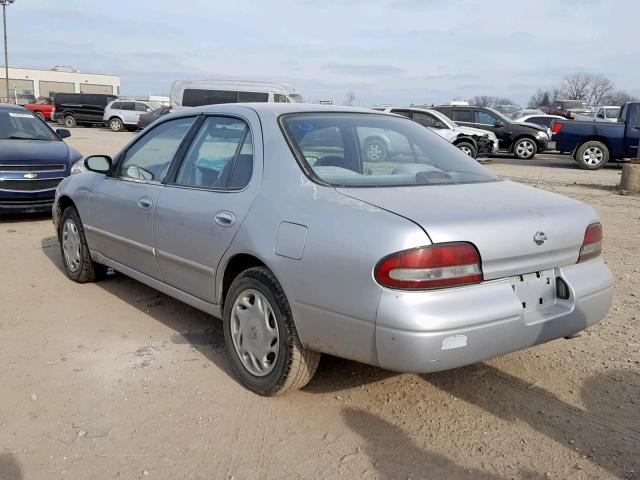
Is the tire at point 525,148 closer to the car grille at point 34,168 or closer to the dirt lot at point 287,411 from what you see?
the car grille at point 34,168

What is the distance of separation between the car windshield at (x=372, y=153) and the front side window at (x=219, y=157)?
12.0 inches

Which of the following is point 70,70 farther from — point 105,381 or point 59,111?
point 105,381

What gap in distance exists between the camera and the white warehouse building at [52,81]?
3071 inches

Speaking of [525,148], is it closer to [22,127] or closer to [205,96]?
[205,96]

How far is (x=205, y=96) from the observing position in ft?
63.0

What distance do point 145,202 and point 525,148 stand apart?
16.9 meters

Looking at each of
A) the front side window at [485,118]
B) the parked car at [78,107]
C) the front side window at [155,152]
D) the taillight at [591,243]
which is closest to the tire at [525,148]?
the front side window at [485,118]

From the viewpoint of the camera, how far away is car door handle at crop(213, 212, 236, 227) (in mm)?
3396

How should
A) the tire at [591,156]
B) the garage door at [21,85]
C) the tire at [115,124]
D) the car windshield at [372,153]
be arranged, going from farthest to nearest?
the garage door at [21,85]
the tire at [115,124]
the tire at [591,156]
the car windshield at [372,153]

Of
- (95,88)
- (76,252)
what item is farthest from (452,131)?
(95,88)

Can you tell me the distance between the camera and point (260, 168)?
134 inches

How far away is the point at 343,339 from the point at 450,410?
853 mm

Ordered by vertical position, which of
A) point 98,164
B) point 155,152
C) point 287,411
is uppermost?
point 155,152

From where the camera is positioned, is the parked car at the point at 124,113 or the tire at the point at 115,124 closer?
the parked car at the point at 124,113
